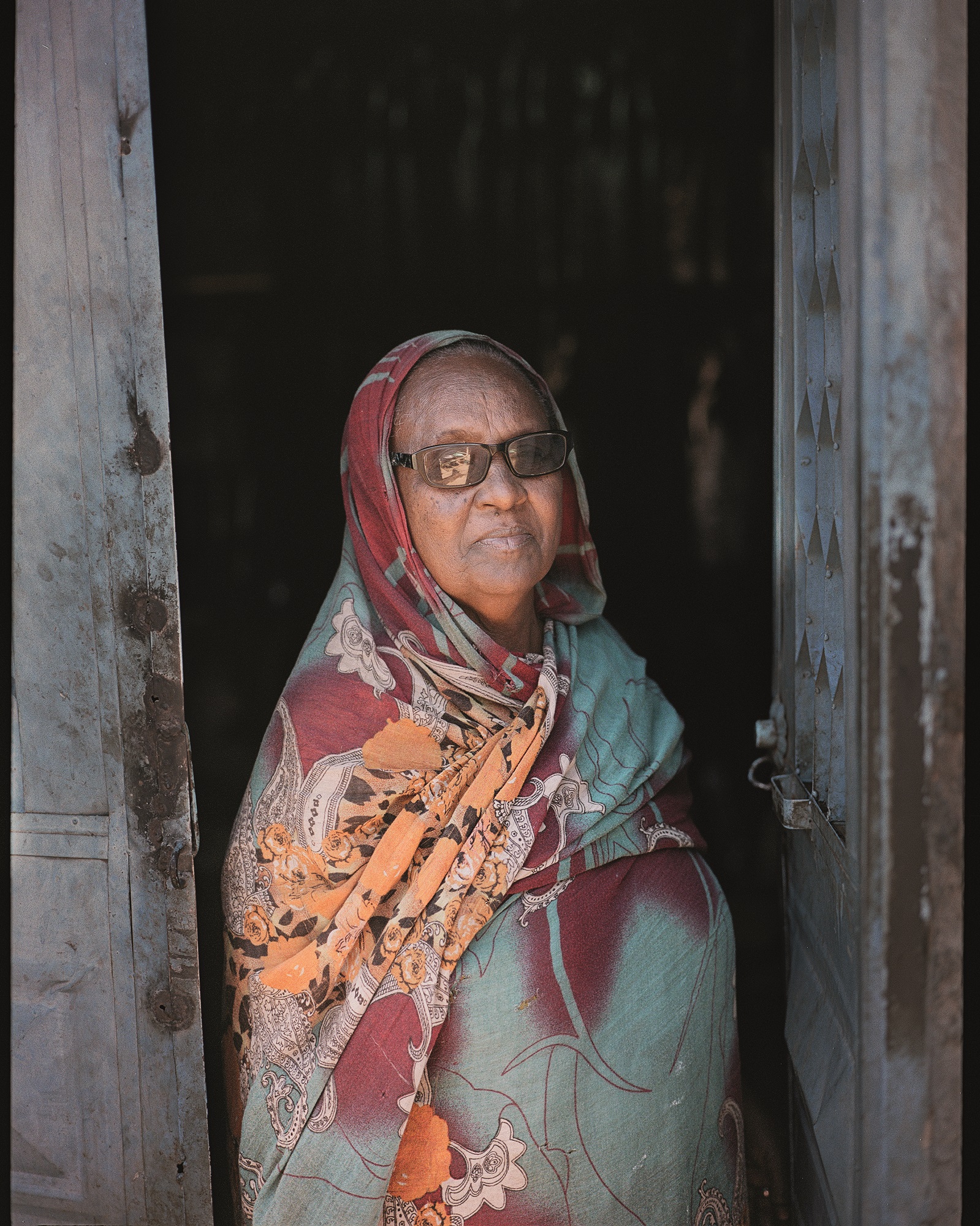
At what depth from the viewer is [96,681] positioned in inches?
57.6

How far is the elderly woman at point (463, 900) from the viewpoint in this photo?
1409 mm

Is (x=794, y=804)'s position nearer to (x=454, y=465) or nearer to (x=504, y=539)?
(x=504, y=539)

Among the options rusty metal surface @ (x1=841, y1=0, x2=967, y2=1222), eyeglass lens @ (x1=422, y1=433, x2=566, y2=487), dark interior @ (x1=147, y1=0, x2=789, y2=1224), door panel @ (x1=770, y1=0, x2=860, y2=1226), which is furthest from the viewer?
dark interior @ (x1=147, y1=0, x2=789, y2=1224)

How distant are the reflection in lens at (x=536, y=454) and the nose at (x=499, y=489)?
0.02m

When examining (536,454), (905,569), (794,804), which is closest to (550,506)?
(536,454)

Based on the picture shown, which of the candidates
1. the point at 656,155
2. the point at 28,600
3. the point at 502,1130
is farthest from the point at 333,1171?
the point at 656,155

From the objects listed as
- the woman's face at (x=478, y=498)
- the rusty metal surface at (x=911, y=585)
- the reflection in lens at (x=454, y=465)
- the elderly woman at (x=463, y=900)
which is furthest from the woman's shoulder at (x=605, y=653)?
the rusty metal surface at (x=911, y=585)

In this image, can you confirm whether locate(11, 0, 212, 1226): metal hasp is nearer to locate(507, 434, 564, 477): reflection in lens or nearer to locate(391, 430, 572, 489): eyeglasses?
locate(391, 430, 572, 489): eyeglasses

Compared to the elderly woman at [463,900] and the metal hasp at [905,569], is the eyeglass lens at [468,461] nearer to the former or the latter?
the elderly woman at [463,900]

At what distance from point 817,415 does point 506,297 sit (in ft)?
4.26

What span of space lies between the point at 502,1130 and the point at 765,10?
2655 mm

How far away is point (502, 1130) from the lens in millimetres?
1405

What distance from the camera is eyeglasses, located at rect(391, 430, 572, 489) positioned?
159 cm

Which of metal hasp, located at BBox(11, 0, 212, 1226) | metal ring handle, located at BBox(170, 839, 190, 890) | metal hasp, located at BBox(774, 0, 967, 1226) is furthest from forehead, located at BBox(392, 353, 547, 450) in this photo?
metal ring handle, located at BBox(170, 839, 190, 890)
